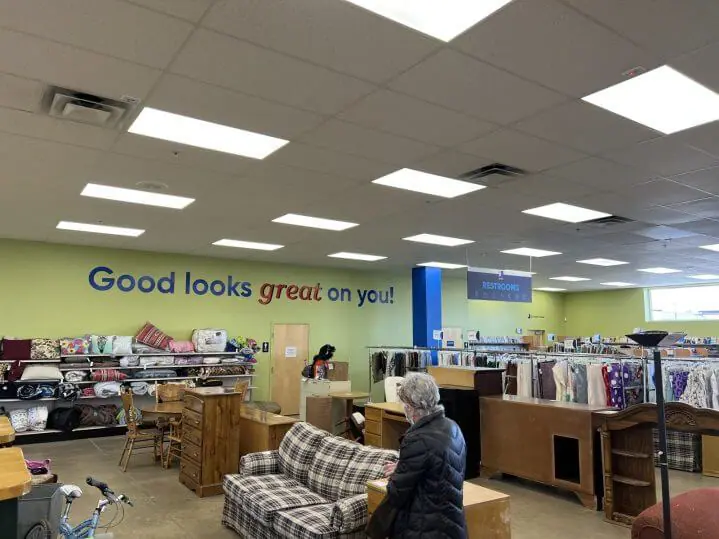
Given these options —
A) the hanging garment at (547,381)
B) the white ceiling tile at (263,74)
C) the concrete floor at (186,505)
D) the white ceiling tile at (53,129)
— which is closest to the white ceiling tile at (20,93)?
the white ceiling tile at (53,129)

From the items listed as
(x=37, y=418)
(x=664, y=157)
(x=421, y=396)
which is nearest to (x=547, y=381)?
(x=664, y=157)

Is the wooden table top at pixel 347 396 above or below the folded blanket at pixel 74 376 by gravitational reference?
below

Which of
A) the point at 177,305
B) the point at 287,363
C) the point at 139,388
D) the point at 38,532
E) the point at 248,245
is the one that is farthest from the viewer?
the point at 287,363

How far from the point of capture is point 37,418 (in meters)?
8.91

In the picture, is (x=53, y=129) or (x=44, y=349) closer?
(x=53, y=129)

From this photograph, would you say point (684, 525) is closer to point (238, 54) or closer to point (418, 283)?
point (238, 54)

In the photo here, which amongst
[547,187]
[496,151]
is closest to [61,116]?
[496,151]

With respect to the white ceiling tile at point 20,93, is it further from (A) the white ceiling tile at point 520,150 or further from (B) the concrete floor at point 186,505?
(B) the concrete floor at point 186,505

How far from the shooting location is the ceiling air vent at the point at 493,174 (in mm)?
5306

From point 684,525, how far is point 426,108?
9.76ft

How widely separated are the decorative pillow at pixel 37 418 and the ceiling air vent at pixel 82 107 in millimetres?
6726

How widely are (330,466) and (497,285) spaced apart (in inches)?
245

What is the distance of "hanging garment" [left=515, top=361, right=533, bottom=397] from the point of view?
315 inches

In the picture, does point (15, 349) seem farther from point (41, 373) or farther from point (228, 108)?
point (228, 108)
